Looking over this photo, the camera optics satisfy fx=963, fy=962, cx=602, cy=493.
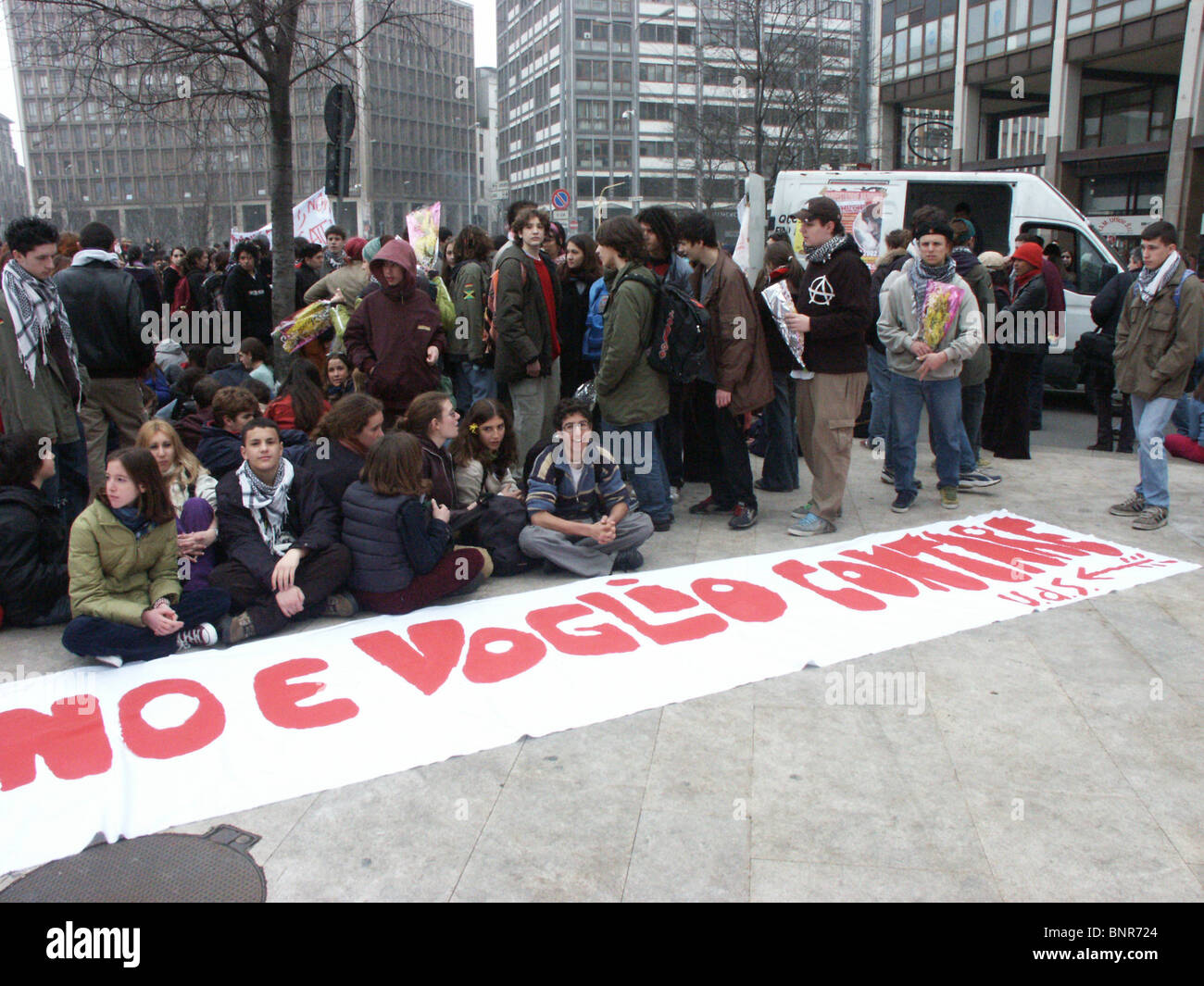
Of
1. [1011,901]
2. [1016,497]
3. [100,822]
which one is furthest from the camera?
[1016,497]

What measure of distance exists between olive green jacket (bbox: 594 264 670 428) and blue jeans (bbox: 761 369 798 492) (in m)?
1.49

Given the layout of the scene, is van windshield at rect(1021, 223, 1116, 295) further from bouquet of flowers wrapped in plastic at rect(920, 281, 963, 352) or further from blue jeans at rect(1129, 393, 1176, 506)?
bouquet of flowers wrapped in plastic at rect(920, 281, 963, 352)

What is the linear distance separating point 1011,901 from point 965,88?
33.4 metres

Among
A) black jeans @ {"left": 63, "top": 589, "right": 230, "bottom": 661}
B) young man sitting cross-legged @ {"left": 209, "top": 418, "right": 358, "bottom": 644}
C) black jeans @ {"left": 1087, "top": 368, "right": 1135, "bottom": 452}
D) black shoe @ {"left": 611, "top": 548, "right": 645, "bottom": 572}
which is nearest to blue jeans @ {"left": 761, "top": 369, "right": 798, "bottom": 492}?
black shoe @ {"left": 611, "top": 548, "right": 645, "bottom": 572}

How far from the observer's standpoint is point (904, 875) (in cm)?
278

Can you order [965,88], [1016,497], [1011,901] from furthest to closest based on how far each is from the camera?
[965,88]
[1016,497]
[1011,901]

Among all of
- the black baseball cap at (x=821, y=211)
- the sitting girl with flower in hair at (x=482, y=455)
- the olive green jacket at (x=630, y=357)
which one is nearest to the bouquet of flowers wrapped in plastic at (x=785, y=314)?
the black baseball cap at (x=821, y=211)

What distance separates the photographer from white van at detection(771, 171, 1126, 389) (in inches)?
470

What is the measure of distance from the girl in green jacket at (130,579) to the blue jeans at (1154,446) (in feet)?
19.1

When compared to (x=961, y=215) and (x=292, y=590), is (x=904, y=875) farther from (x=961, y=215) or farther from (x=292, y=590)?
(x=961, y=215)

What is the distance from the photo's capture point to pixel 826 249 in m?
6.07

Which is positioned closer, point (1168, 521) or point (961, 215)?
point (1168, 521)

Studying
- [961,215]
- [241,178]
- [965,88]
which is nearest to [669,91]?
[241,178]

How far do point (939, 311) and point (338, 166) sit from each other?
603cm
